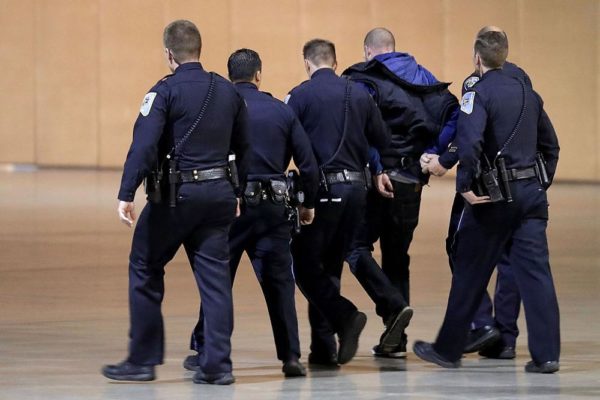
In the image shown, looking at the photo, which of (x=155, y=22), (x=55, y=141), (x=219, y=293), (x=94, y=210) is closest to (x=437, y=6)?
(x=155, y=22)

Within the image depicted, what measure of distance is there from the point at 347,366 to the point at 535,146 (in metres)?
1.47

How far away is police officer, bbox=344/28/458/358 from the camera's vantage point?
7.72 metres

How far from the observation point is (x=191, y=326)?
8430 millimetres

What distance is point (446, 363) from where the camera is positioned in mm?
7023

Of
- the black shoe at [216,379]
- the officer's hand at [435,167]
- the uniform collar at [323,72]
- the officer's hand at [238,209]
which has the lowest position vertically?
the black shoe at [216,379]

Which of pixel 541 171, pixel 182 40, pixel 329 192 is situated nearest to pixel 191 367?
pixel 329 192

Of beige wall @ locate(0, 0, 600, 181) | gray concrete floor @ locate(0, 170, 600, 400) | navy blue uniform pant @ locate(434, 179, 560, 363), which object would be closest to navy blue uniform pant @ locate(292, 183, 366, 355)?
gray concrete floor @ locate(0, 170, 600, 400)

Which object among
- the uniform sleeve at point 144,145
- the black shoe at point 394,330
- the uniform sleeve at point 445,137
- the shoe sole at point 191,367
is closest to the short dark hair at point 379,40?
the uniform sleeve at point 445,137

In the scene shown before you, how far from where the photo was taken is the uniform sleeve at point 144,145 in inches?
245

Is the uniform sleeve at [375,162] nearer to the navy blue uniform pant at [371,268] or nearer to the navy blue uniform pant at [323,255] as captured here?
the navy blue uniform pant at [371,268]

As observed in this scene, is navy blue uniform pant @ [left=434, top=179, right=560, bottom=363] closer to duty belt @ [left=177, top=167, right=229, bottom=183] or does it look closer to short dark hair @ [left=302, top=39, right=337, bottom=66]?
short dark hair @ [left=302, top=39, right=337, bottom=66]

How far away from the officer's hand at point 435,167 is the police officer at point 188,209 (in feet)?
4.46

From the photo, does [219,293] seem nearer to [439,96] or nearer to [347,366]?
[347,366]

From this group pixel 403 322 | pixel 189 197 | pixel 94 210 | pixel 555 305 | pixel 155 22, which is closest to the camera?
pixel 189 197
